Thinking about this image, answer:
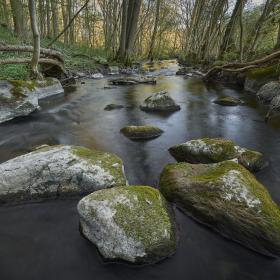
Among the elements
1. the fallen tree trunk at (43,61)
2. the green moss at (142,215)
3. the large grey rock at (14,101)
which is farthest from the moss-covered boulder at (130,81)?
the green moss at (142,215)

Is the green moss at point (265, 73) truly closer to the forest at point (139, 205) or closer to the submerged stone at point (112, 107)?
the forest at point (139, 205)

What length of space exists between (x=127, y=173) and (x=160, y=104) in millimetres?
4593

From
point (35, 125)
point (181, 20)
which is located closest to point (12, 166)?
point (35, 125)

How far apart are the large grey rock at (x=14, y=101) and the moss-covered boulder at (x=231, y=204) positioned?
18.4 ft

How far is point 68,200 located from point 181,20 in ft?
136

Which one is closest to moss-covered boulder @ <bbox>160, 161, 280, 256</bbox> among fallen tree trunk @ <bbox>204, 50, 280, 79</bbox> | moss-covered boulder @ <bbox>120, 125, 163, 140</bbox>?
moss-covered boulder @ <bbox>120, 125, 163, 140</bbox>

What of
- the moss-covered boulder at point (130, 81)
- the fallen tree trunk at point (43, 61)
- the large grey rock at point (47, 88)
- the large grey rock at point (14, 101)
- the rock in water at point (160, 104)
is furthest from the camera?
the moss-covered boulder at point (130, 81)

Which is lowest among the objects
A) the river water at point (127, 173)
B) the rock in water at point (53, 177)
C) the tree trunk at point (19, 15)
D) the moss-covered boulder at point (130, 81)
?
the moss-covered boulder at point (130, 81)

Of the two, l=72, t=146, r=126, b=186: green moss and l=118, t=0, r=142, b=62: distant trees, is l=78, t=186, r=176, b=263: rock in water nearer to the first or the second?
l=72, t=146, r=126, b=186: green moss

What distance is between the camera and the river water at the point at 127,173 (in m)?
2.64

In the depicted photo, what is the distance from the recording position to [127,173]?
14.6 ft

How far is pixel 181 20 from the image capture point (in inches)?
1565

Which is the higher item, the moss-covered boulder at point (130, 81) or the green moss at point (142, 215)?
the green moss at point (142, 215)

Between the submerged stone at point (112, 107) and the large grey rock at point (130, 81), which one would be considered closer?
the submerged stone at point (112, 107)
